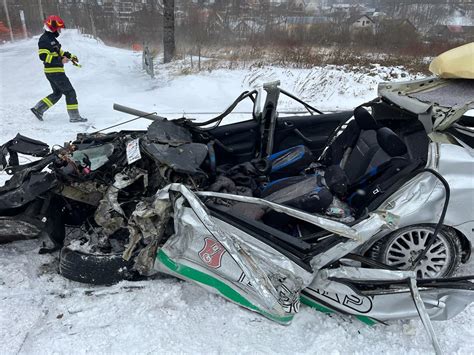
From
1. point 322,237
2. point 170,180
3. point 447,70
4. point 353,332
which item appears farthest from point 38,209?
point 447,70

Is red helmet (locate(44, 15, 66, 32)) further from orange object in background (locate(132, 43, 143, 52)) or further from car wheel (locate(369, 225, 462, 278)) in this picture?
orange object in background (locate(132, 43, 143, 52))

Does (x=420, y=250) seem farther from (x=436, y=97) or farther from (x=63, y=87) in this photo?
(x=63, y=87)

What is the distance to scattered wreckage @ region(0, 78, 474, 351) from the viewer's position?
2.29 metres

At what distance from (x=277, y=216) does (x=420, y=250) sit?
1.03 meters

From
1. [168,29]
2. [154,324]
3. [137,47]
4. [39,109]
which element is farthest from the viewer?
[137,47]

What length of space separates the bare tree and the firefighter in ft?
24.3

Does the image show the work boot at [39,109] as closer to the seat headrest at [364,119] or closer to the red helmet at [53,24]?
the red helmet at [53,24]

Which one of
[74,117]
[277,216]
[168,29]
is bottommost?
[74,117]

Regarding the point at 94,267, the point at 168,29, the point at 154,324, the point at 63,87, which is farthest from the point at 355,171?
the point at 168,29

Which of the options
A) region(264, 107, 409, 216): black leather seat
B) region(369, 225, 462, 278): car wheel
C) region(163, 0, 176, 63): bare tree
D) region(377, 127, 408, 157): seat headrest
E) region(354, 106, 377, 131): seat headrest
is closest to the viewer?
region(369, 225, 462, 278): car wheel

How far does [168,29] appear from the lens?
14531mm

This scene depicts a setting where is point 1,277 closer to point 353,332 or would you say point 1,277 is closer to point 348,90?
point 353,332

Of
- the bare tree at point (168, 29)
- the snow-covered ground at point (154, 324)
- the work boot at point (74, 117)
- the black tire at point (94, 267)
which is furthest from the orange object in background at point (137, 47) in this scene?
the black tire at point (94, 267)

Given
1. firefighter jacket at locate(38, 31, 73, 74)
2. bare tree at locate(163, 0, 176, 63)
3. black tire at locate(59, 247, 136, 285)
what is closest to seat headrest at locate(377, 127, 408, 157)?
black tire at locate(59, 247, 136, 285)
